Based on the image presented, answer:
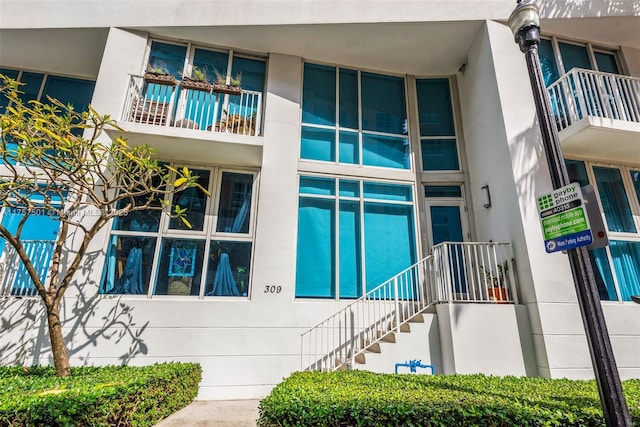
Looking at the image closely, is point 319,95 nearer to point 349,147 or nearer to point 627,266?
point 349,147

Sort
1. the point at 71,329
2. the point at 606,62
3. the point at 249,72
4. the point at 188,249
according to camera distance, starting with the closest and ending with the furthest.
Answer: the point at 71,329 → the point at 188,249 → the point at 249,72 → the point at 606,62

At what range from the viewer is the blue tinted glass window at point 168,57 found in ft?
23.2

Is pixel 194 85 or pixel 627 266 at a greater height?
pixel 194 85

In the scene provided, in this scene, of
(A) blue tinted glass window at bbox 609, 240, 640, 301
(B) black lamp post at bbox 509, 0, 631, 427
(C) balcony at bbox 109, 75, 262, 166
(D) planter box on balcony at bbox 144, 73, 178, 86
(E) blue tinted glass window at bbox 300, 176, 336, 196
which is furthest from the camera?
(E) blue tinted glass window at bbox 300, 176, 336, 196

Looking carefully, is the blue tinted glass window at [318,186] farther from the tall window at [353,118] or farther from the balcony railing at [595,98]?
the balcony railing at [595,98]

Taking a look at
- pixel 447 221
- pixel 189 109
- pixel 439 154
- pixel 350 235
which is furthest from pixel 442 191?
pixel 189 109

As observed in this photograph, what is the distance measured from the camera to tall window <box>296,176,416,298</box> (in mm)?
6375

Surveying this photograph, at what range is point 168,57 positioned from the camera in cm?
715

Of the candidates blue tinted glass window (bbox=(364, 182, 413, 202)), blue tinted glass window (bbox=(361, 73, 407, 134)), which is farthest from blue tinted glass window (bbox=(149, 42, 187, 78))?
blue tinted glass window (bbox=(364, 182, 413, 202))

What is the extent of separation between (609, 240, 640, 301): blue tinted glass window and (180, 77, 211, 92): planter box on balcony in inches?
336

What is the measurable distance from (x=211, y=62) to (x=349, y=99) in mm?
3357

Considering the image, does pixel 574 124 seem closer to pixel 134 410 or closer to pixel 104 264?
pixel 134 410

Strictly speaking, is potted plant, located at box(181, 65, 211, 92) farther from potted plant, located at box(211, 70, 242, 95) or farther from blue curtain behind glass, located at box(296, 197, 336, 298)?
blue curtain behind glass, located at box(296, 197, 336, 298)

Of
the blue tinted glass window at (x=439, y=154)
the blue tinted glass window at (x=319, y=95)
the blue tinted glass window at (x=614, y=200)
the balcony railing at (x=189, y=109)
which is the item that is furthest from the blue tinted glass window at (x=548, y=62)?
the balcony railing at (x=189, y=109)
